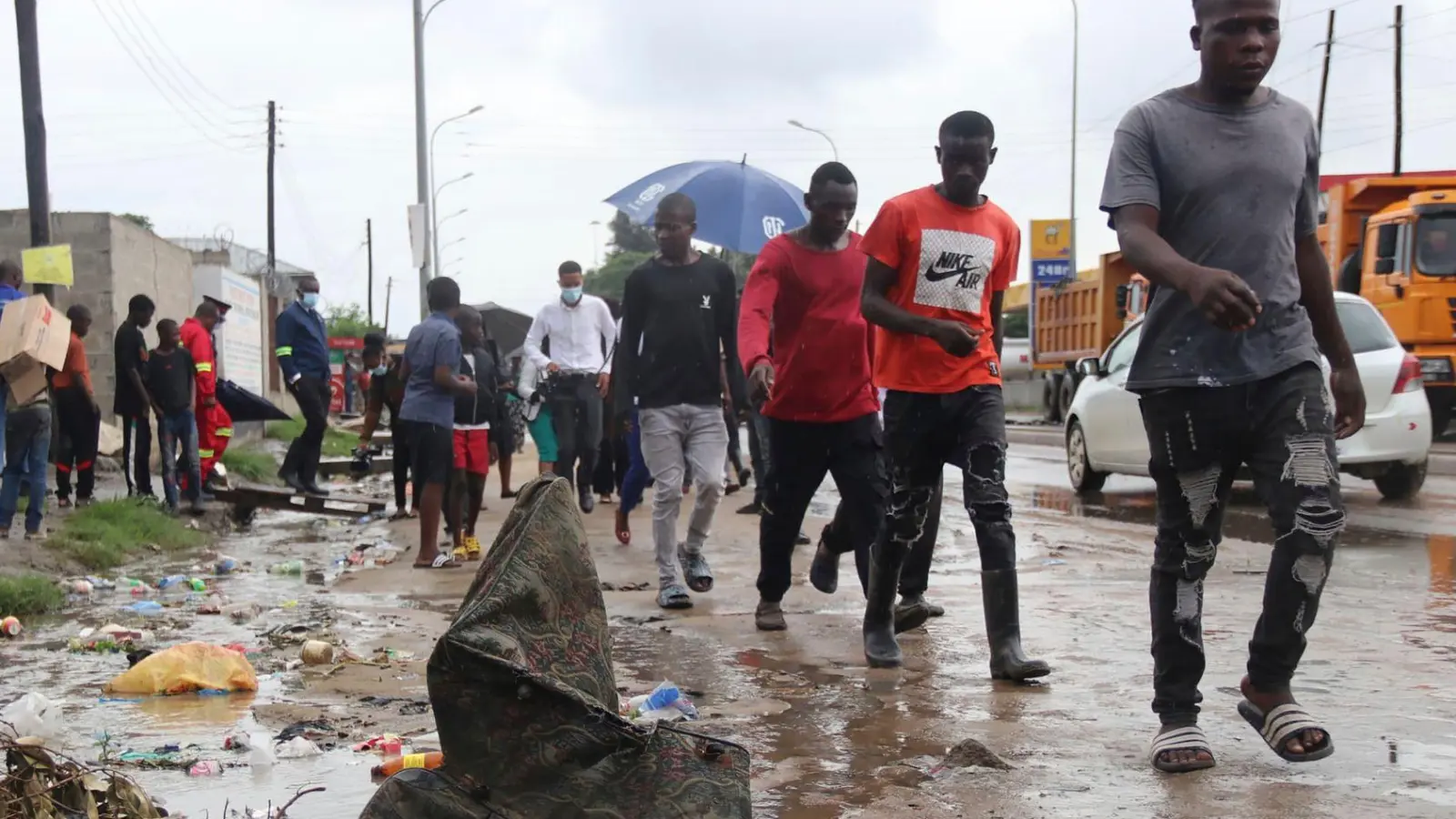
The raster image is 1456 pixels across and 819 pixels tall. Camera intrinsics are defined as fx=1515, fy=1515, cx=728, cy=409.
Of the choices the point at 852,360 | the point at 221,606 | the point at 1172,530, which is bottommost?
the point at 221,606

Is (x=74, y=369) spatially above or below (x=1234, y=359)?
below

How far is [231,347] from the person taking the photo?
22.7 metres

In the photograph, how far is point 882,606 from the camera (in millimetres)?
5375

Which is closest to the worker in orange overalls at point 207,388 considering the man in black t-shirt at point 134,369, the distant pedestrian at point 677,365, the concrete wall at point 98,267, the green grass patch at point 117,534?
the man in black t-shirt at point 134,369

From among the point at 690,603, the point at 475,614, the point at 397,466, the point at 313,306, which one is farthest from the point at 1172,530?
the point at 313,306

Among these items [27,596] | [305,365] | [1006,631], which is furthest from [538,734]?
[305,365]

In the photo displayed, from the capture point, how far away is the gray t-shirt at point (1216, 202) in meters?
3.78

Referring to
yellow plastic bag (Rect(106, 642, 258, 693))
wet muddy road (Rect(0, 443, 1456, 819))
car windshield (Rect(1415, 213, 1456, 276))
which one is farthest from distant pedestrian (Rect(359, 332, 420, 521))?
car windshield (Rect(1415, 213, 1456, 276))

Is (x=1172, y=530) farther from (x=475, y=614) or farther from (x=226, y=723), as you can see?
(x=226, y=723)

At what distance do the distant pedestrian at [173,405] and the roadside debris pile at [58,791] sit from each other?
365 inches

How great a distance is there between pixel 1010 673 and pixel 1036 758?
3.42 ft

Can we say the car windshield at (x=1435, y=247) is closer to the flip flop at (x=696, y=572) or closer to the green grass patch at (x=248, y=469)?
the green grass patch at (x=248, y=469)

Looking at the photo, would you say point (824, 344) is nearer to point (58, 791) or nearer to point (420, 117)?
point (58, 791)

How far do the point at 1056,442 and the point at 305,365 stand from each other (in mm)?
14601
